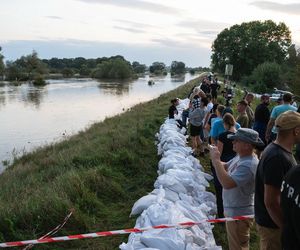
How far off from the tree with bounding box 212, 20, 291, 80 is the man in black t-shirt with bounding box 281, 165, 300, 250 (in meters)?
60.2

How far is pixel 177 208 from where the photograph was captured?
17.2 feet

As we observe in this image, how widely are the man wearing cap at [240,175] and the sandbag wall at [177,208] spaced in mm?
758

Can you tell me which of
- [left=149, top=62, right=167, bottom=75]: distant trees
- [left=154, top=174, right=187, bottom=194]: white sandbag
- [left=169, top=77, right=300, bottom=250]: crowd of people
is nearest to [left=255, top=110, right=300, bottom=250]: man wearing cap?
[left=169, top=77, right=300, bottom=250]: crowd of people

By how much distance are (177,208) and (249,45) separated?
196ft

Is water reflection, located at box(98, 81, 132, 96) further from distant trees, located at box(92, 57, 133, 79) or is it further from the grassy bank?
the grassy bank

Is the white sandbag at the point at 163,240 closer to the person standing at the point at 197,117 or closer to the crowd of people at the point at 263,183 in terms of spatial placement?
the crowd of people at the point at 263,183

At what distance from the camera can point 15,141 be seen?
20062 millimetres

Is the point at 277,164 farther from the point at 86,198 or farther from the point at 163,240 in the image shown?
the point at 86,198

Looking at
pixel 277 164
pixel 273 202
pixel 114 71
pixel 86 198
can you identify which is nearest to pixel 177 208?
pixel 86 198

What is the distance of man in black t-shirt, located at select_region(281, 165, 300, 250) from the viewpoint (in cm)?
224

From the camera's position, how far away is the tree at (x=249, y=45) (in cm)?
6078

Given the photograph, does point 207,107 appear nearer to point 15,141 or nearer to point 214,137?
point 214,137

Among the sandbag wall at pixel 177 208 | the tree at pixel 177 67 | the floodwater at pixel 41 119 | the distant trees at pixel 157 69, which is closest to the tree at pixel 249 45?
the floodwater at pixel 41 119

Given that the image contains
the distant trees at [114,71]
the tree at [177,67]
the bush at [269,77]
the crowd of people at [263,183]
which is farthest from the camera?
the tree at [177,67]
